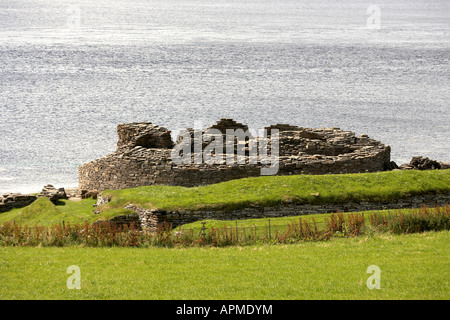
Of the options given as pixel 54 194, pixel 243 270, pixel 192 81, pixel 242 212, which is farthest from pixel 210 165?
pixel 192 81

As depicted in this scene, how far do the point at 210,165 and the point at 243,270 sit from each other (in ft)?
48.7

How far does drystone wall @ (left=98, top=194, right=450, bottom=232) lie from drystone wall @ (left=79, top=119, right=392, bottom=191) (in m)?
5.62

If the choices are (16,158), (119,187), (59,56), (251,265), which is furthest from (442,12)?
(251,265)

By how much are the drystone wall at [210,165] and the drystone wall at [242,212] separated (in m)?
5.62

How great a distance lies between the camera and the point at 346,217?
88.0 feet

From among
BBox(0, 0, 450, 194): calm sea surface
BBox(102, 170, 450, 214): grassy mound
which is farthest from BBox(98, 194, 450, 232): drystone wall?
BBox(0, 0, 450, 194): calm sea surface

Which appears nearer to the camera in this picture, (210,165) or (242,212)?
(242,212)

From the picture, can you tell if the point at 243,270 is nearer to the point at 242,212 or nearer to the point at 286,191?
the point at 242,212

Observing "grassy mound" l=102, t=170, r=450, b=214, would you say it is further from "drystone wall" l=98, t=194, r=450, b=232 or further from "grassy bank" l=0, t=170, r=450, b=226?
"drystone wall" l=98, t=194, r=450, b=232

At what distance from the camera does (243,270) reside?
1983 centimetres

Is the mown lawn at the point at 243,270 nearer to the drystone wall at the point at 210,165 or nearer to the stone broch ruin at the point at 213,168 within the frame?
the stone broch ruin at the point at 213,168

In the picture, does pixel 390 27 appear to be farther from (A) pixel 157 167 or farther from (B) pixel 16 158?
(A) pixel 157 167

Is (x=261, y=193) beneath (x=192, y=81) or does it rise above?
beneath

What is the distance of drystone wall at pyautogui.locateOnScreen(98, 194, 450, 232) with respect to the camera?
27688 millimetres
